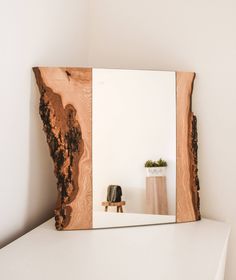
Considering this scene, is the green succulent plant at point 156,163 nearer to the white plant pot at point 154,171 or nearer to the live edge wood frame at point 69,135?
the white plant pot at point 154,171

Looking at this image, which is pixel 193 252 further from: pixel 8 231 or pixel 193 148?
pixel 8 231

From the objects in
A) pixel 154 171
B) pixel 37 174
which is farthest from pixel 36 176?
pixel 154 171

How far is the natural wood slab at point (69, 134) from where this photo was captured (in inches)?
47.9

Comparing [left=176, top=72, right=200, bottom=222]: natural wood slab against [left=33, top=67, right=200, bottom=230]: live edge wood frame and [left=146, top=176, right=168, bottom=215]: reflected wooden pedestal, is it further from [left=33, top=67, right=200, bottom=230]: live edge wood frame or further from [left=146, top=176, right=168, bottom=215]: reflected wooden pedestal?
[left=33, top=67, right=200, bottom=230]: live edge wood frame

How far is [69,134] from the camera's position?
1226 mm

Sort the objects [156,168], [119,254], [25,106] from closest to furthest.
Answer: [119,254], [25,106], [156,168]

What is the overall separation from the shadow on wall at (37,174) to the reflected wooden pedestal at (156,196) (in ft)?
1.26

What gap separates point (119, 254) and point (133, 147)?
0.40 metres

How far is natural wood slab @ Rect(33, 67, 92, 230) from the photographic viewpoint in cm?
122

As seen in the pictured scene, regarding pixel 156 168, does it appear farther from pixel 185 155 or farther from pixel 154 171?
pixel 185 155

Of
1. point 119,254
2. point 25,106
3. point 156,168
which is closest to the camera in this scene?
point 119,254

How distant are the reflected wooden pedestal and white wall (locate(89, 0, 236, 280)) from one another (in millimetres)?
197

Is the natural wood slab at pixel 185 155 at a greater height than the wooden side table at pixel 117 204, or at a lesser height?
greater

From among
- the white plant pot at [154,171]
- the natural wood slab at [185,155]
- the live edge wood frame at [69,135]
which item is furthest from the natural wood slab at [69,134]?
the natural wood slab at [185,155]
